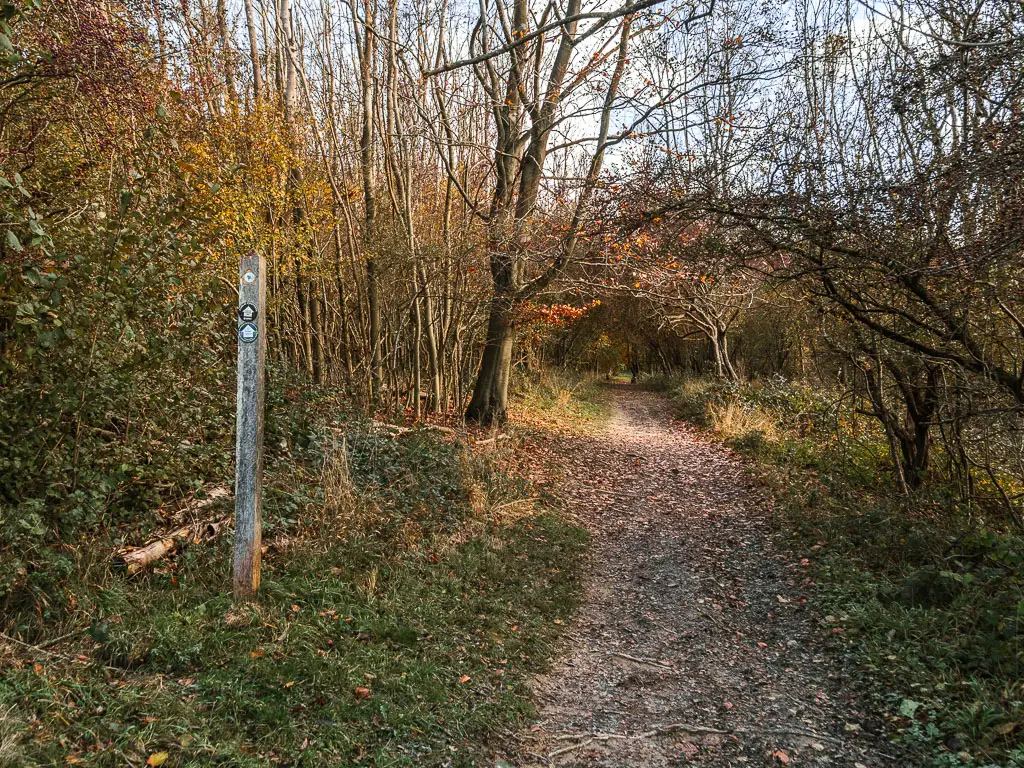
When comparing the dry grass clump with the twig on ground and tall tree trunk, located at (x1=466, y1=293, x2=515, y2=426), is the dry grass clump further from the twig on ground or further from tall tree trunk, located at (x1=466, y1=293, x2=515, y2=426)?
the twig on ground

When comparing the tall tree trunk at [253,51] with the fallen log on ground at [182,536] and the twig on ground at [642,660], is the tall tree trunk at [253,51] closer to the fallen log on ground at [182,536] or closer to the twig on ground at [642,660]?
the fallen log on ground at [182,536]

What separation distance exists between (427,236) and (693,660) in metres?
9.43

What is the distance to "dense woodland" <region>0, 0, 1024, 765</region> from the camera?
405cm

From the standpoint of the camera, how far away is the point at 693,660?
4.63 m

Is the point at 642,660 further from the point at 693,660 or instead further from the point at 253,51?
the point at 253,51

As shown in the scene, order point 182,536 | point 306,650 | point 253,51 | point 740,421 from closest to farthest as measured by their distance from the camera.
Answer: point 306,650, point 182,536, point 253,51, point 740,421

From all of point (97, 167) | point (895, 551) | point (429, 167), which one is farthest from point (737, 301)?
point (97, 167)

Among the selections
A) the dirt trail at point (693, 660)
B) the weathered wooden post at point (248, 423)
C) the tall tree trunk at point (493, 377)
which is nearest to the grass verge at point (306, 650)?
the weathered wooden post at point (248, 423)

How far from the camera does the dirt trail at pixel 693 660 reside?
357 centimetres

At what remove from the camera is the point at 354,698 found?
354 centimetres

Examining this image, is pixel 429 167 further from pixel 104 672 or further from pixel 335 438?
pixel 104 672

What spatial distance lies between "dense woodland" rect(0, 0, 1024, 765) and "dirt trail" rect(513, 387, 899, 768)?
1.10 meters

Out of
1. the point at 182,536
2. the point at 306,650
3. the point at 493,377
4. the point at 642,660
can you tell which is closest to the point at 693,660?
the point at 642,660

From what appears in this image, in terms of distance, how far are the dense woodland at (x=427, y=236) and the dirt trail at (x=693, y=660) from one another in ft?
3.60
